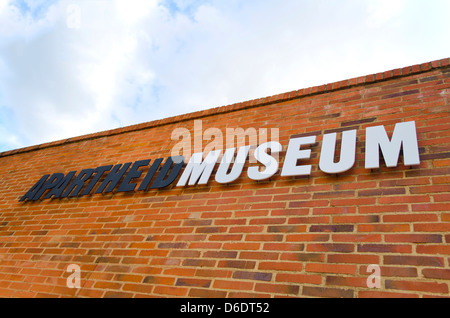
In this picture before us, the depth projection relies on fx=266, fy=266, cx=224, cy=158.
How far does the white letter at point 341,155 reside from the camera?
6.91ft

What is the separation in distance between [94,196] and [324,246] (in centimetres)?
267

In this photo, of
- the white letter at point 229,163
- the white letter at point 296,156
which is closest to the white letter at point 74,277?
the white letter at point 229,163

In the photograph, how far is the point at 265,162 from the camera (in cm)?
251

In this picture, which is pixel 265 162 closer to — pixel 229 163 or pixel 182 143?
pixel 229 163

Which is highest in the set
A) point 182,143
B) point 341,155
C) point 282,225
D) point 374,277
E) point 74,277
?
point 182,143

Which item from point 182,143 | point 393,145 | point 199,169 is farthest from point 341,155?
point 182,143

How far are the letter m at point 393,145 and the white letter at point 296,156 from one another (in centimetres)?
46

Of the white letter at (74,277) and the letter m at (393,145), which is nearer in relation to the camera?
the letter m at (393,145)

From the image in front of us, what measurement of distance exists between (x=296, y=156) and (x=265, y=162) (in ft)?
0.96

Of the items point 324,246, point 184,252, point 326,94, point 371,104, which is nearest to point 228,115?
point 326,94

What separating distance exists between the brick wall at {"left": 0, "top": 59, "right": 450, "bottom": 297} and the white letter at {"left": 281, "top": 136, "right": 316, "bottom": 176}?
2.6 inches

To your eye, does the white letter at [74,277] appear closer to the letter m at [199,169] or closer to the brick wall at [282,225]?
the brick wall at [282,225]

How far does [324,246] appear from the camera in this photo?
1.78 metres
